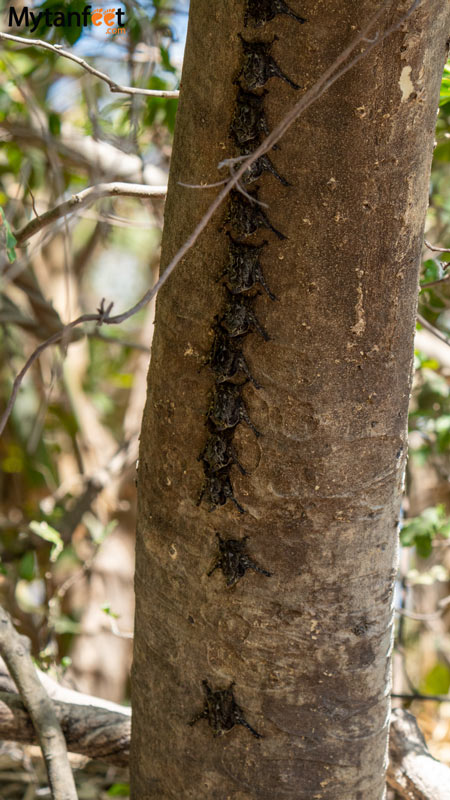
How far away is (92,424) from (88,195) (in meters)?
2.67

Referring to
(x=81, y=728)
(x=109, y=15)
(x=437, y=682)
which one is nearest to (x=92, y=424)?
(x=437, y=682)

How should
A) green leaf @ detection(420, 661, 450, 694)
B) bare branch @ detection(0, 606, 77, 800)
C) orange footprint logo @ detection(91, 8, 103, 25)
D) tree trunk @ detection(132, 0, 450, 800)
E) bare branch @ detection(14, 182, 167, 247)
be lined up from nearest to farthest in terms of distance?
1. tree trunk @ detection(132, 0, 450, 800)
2. bare branch @ detection(14, 182, 167, 247)
3. bare branch @ detection(0, 606, 77, 800)
4. orange footprint logo @ detection(91, 8, 103, 25)
5. green leaf @ detection(420, 661, 450, 694)

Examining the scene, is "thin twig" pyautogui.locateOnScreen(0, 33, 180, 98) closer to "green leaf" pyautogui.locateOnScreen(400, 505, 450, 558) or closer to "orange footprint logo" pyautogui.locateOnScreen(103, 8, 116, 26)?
"orange footprint logo" pyautogui.locateOnScreen(103, 8, 116, 26)

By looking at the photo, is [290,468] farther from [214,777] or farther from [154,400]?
[214,777]

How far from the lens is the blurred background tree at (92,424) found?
6.41ft

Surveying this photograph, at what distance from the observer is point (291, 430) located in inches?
31.8

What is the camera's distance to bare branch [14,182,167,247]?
91 cm

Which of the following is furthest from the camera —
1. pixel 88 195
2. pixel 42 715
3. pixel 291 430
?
pixel 42 715

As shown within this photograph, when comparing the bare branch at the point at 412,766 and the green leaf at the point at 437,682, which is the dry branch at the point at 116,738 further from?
the green leaf at the point at 437,682

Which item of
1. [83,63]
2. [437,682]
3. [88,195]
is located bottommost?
[437,682]

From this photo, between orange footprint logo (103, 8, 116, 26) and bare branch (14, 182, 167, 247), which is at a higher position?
orange footprint logo (103, 8, 116, 26)

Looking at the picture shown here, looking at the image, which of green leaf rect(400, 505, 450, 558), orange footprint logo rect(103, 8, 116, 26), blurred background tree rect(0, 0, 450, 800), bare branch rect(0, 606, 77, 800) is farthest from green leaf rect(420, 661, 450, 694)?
orange footprint logo rect(103, 8, 116, 26)

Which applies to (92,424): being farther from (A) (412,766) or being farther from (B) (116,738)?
(A) (412,766)

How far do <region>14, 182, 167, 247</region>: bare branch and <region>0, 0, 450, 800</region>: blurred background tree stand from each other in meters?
0.47
